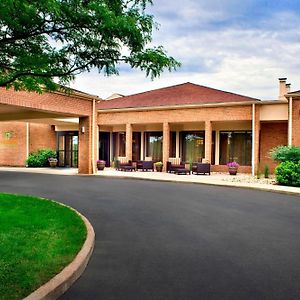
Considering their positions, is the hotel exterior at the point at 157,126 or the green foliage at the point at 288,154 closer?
the green foliage at the point at 288,154

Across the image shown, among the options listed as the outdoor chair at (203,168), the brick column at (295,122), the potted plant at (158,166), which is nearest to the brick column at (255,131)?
the brick column at (295,122)

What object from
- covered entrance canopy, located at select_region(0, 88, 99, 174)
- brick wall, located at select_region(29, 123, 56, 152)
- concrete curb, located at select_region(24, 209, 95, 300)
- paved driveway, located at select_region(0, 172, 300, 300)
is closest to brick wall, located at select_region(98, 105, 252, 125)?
covered entrance canopy, located at select_region(0, 88, 99, 174)

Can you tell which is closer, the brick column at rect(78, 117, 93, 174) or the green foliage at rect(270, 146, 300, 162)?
the green foliage at rect(270, 146, 300, 162)

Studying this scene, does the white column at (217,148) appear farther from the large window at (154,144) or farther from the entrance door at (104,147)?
the entrance door at (104,147)

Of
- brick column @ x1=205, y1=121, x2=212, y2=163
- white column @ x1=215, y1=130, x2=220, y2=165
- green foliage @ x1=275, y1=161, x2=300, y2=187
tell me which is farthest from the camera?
white column @ x1=215, y1=130, x2=220, y2=165

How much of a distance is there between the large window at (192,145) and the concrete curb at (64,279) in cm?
2264

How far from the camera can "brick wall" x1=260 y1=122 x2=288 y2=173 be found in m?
24.9

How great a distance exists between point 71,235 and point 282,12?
967 centimetres

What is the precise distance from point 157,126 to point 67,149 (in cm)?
827

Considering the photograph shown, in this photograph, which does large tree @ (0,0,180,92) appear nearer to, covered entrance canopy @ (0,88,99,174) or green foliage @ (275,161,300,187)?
covered entrance canopy @ (0,88,99,174)

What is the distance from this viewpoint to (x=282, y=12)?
38.6 feet

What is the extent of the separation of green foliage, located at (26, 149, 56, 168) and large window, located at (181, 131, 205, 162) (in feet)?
36.1

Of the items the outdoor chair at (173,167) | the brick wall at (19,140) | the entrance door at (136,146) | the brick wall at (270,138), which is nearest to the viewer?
the outdoor chair at (173,167)

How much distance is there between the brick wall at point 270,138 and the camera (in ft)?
81.8
